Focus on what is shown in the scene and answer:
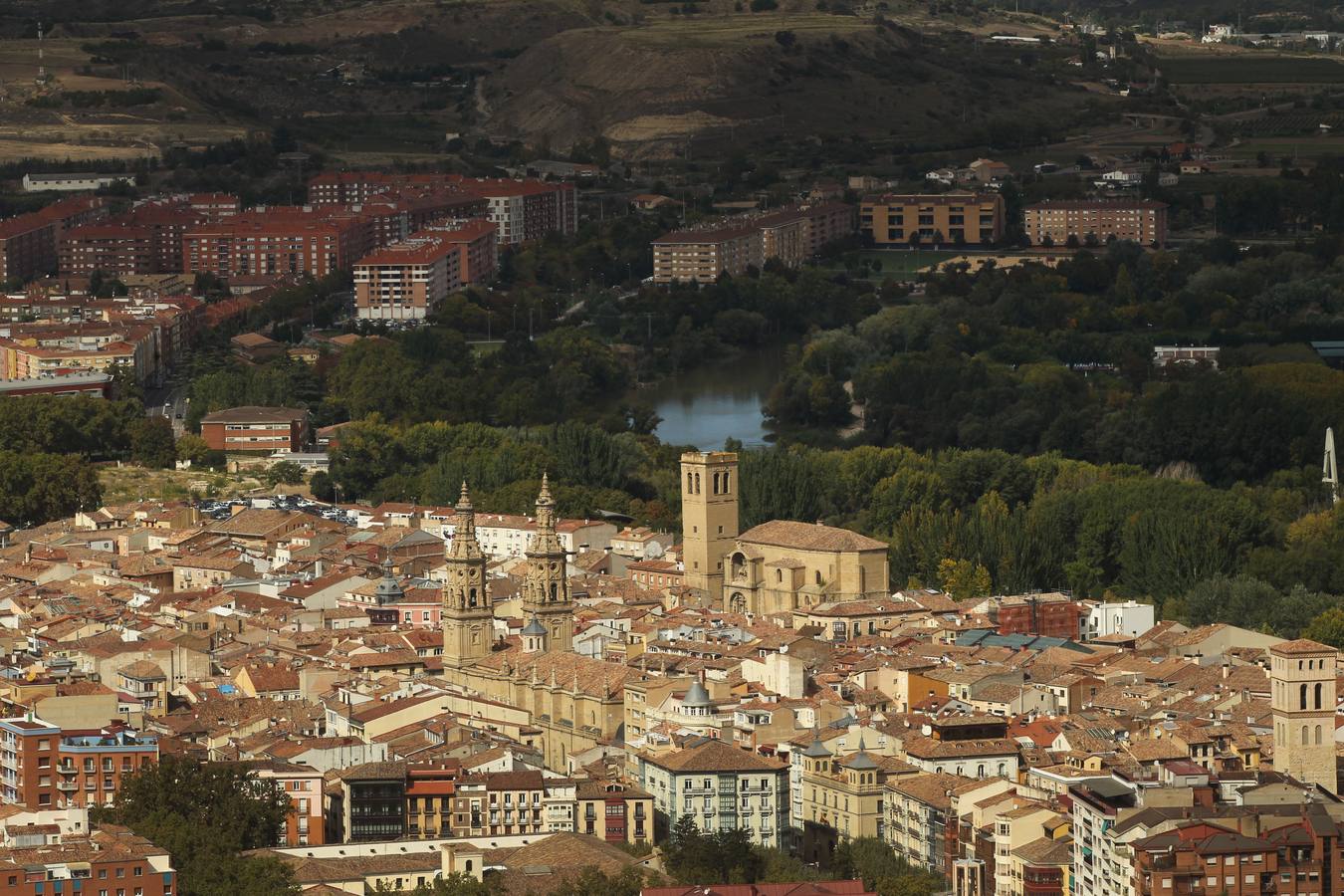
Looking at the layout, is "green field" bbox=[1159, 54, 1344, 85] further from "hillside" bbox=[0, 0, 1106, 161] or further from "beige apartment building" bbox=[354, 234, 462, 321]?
"beige apartment building" bbox=[354, 234, 462, 321]

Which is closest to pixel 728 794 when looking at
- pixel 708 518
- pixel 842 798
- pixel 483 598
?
pixel 842 798

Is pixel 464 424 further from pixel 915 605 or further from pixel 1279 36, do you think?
pixel 1279 36

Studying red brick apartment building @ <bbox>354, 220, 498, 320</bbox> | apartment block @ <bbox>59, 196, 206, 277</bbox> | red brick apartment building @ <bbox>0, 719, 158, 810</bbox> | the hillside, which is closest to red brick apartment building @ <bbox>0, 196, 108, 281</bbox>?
apartment block @ <bbox>59, 196, 206, 277</bbox>

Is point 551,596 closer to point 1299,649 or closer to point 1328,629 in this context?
point 1328,629

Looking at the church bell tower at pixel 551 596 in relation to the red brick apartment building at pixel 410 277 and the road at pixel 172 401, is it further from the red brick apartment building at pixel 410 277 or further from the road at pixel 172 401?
the red brick apartment building at pixel 410 277

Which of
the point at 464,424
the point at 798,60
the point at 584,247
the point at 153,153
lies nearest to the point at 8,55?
the point at 153,153

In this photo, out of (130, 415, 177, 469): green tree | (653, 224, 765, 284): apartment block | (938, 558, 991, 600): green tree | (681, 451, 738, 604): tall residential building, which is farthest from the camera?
(653, 224, 765, 284): apartment block
